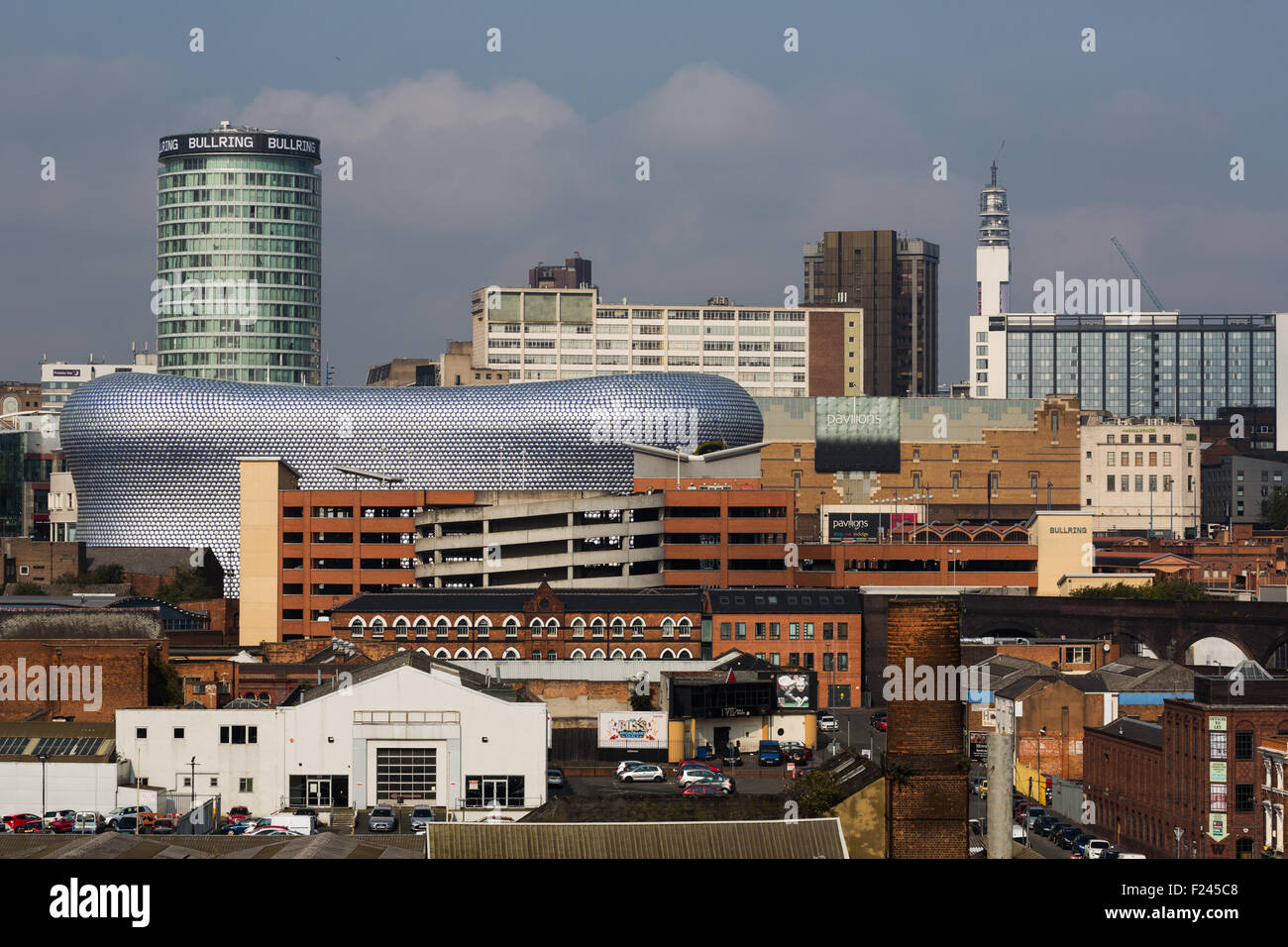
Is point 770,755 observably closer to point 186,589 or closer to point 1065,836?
point 1065,836

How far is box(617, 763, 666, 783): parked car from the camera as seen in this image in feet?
280

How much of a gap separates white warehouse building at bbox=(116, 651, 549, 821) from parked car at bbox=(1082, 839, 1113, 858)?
792 inches

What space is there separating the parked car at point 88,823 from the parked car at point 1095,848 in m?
31.7

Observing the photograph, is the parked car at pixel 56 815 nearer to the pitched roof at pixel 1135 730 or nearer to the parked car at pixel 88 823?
the parked car at pixel 88 823

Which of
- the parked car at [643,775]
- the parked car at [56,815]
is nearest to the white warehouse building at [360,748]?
the parked car at [56,815]

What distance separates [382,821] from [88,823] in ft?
31.4

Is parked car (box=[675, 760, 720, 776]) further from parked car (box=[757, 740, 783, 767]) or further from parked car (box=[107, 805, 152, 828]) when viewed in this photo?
parked car (box=[107, 805, 152, 828])

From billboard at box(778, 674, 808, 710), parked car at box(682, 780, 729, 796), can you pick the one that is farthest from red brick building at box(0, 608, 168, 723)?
billboard at box(778, 674, 808, 710)

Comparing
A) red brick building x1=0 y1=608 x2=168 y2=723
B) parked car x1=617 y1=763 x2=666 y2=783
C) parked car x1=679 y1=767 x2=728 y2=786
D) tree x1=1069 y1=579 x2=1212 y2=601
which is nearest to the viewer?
parked car x1=679 y1=767 x2=728 y2=786

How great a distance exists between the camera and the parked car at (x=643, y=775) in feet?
280
